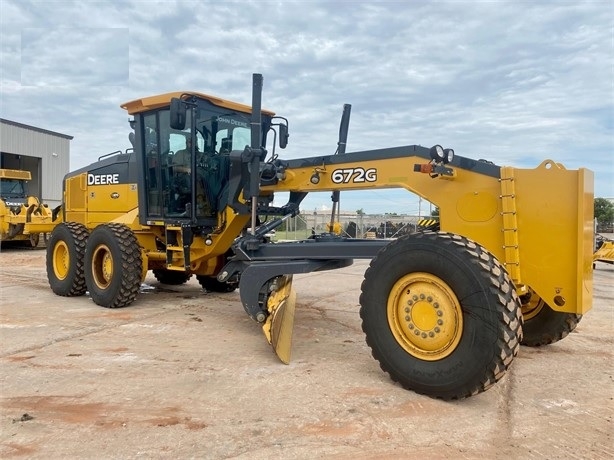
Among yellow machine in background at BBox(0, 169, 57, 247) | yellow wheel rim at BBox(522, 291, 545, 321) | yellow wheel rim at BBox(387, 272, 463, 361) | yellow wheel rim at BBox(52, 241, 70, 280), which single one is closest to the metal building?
yellow machine in background at BBox(0, 169, 57, 247)

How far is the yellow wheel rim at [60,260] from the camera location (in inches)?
332

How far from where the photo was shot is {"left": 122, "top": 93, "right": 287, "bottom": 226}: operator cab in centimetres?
693

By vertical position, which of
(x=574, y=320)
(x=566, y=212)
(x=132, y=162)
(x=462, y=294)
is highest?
(x=132, y=162)

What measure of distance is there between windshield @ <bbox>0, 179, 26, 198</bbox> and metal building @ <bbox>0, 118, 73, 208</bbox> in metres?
9.95

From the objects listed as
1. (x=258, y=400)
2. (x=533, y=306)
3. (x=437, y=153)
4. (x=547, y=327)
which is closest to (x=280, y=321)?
(x=258, y=400)

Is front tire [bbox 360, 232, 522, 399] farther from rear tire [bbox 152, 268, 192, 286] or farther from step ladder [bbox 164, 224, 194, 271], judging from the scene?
rear tire [bbox 152, 268, 192, 286]

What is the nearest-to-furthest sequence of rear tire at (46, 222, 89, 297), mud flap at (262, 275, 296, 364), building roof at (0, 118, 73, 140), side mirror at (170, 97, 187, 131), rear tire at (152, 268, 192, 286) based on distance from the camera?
mud flap at (262, 275, 296, 364), side mirror at (170, 97, 187, 131), rear tire at (46, 222, 89, 297), rear tire at (152, 268, 192, 286), building roof at (0, 118, 73, 140)

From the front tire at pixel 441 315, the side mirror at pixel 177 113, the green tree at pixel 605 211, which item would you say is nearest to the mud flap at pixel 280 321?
the front tire at pixel 441 315

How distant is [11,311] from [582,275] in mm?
6717

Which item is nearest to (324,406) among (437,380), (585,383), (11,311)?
(437,380)

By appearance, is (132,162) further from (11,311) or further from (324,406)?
(324,406)

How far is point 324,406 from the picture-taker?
357 centimetres

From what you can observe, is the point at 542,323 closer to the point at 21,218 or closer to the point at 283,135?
the point at 283,135

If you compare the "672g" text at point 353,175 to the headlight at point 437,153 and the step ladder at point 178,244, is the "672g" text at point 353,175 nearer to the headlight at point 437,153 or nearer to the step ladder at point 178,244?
the headlight at point 437,153
